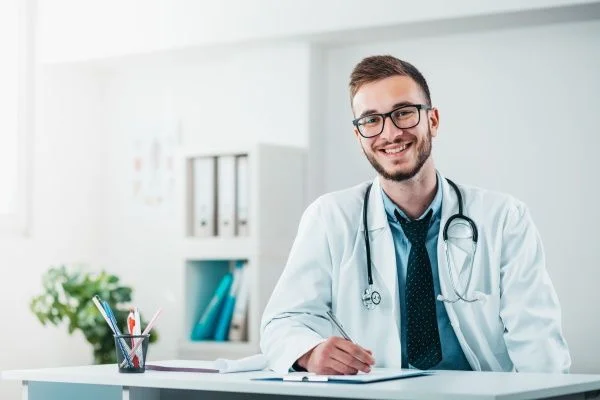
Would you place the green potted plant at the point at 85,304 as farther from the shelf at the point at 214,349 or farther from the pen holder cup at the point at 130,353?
the pen holder cup at the point at 130,353

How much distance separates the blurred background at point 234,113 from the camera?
4215 millimetres

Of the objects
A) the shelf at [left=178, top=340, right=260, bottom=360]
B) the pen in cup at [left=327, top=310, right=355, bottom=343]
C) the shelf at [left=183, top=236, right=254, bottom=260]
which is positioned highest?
the shelf at [left=183, top=236, right=254, bottom=260]

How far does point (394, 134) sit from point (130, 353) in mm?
858

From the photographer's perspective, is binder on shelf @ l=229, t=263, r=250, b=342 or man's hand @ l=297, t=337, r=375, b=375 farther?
binder on shelf @ l=229, t=263, r=250, b=342

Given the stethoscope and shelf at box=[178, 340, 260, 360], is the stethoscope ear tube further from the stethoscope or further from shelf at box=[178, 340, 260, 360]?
shelf at box=[178, 340, 260, 360]

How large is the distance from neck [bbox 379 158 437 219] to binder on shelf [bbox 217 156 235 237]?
1756 millimetres

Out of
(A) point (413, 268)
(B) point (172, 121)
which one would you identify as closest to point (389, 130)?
(A) point (413, 268)

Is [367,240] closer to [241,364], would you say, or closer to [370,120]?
[370,120]

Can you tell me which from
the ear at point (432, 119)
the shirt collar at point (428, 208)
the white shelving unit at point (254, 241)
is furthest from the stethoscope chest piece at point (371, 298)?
the white shelving unit at point (254, 241)

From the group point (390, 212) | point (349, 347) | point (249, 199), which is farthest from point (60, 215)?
point (349, 347)

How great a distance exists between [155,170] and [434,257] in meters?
2.74

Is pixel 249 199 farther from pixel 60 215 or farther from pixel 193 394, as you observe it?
pixel 193 394

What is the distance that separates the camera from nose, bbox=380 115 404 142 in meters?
2.58

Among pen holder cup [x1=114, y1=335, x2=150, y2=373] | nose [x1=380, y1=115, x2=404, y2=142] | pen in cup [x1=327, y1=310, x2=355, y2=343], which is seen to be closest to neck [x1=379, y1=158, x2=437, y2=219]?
nose [x1=380, y1=115, x2=404, y2=142]
